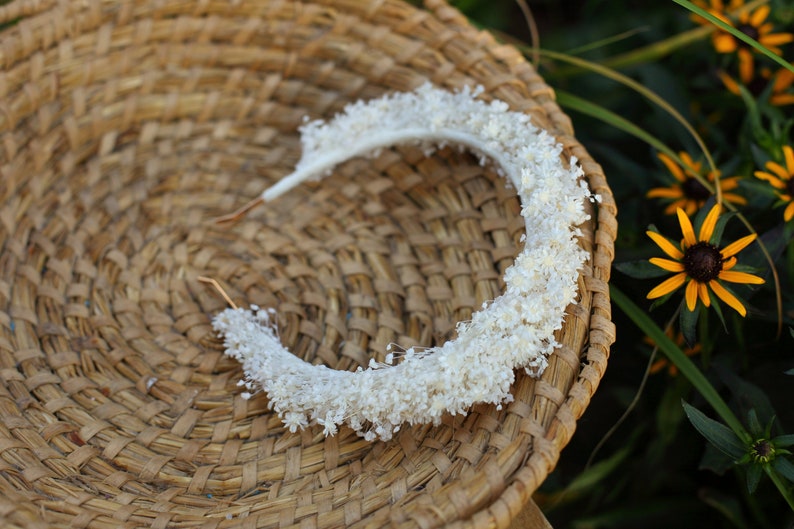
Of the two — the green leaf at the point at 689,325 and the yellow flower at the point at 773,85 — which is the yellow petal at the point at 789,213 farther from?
the yellow flower at the point at 773,85

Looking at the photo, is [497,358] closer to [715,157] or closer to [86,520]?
[86,520]

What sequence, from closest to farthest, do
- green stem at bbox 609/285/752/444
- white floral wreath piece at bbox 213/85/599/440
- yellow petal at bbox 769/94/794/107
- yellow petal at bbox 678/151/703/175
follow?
1. white floral wreath piece at bbox 213/85/599/440
2. green stem at bbox 609/285/752/444
3. yellow petal at bbox 678/151/703/175
4. yellow petal at bbox 769/94/794/107

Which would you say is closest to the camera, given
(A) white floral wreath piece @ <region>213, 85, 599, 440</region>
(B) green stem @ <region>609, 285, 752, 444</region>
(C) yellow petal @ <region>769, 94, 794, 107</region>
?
(A) white floral wreath piece @ <region>213, 85, 599, 440</region>

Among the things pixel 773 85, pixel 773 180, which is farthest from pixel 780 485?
pixel 773 85

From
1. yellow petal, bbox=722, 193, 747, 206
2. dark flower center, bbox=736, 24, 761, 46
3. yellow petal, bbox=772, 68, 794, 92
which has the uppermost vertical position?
dark flower center, bbox=736, 24, 761, 46

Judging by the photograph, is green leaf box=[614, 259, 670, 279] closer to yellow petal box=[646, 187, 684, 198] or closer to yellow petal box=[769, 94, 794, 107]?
yellow petal box=[646, 187, 684, 198]

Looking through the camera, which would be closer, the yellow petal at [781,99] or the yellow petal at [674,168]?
the yellow petal at [674,168]

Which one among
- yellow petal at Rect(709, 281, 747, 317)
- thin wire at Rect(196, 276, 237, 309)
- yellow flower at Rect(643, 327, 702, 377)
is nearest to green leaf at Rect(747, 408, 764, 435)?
yellow petal at Rect(709, 281, 747, 317)

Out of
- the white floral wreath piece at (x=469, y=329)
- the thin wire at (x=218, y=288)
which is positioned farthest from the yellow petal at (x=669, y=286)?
the thin wire at (x=218, y=288)

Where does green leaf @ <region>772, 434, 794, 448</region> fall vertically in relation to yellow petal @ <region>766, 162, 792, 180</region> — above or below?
below
